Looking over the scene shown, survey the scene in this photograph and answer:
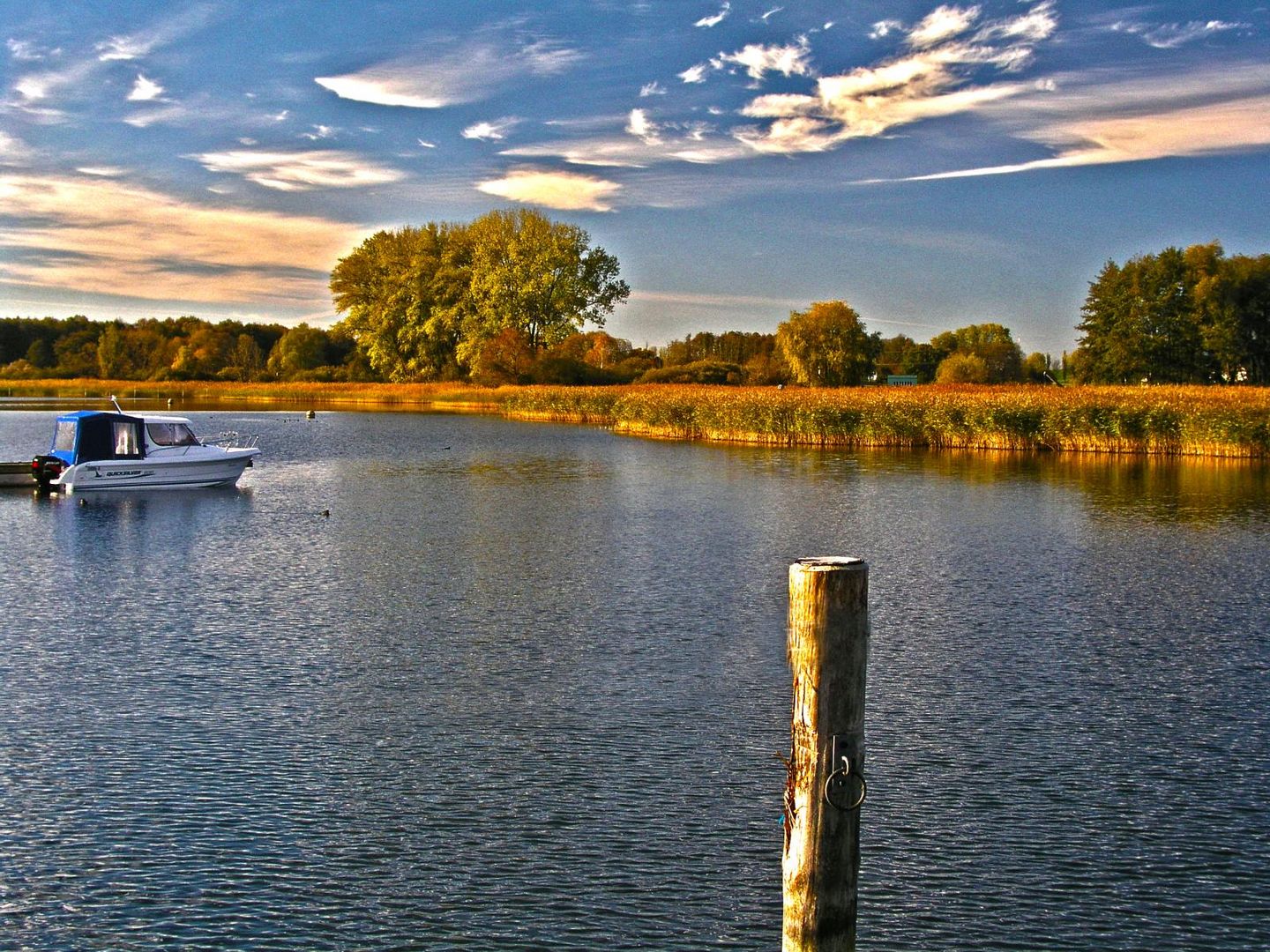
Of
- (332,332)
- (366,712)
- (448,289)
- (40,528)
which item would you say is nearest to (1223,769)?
(366,712)

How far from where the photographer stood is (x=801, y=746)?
5859 millimetres

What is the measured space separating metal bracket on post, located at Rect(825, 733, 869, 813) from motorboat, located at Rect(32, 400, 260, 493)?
2924 cm

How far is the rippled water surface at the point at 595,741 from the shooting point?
715 centimetres

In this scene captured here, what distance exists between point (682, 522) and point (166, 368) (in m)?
115

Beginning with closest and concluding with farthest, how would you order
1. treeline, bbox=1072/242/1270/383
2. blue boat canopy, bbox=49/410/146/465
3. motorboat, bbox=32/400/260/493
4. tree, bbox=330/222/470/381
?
motorboat, bbox=32/400/260/493 < blue boat canopy, bbox=49/410/146/465 < treeline, bbox=1072/242/1270/383 < tree, bbox=330/222/470/381

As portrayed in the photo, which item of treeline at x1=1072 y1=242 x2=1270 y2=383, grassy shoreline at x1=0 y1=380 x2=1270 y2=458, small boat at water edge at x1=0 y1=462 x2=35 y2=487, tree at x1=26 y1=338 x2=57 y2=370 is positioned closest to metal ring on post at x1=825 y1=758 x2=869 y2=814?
small boat at water edge at x1=0 y1=462 x2=35 y2=487

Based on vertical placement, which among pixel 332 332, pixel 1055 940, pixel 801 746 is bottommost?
pixel 1055 940

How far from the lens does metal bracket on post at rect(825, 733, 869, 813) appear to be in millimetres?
5789

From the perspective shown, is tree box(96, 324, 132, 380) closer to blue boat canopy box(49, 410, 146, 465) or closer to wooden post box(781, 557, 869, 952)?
blue boat canopy box(49, 410, 146, 465)

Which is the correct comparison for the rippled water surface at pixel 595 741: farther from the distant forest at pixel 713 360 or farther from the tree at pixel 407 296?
the tree at pixel 407 296

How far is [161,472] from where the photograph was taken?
31.6 m

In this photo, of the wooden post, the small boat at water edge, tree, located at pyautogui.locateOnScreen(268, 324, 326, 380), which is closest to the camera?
the wooden post

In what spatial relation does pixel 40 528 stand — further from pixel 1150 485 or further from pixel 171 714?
pixel 1150 485

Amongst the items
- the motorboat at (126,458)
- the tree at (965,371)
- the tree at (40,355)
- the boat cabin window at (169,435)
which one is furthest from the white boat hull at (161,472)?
the tree at (40,355)
